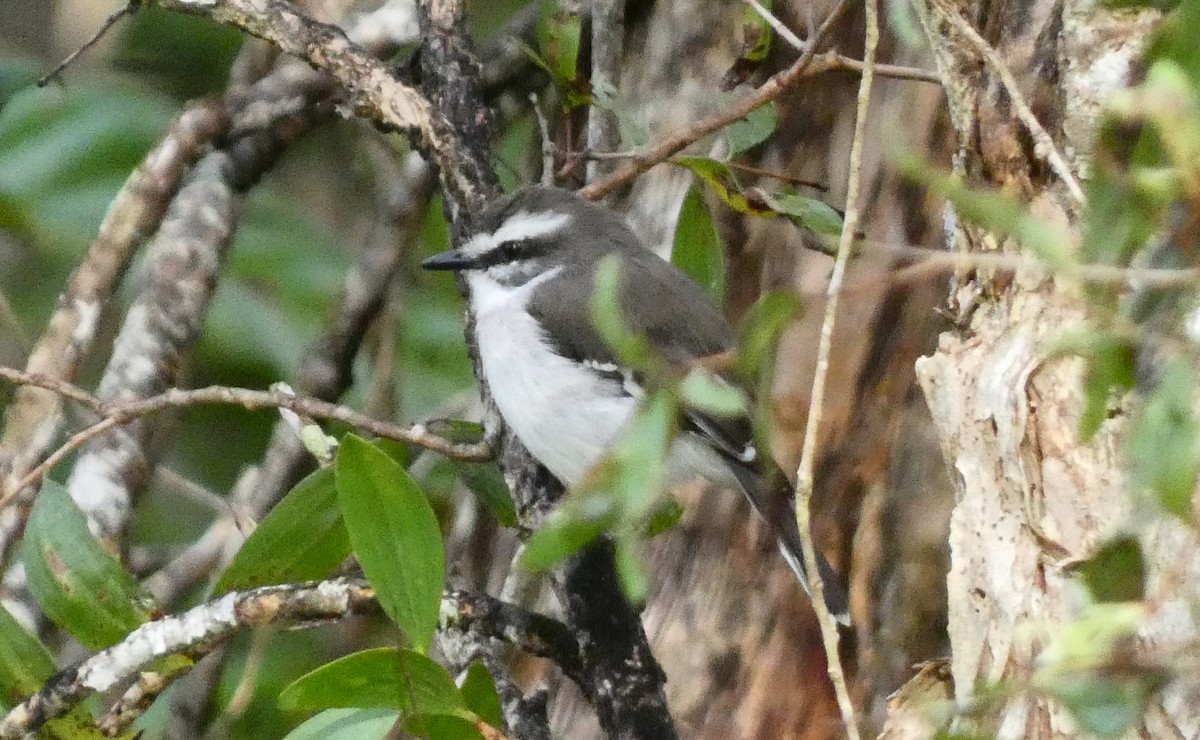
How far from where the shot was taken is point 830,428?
2961mm

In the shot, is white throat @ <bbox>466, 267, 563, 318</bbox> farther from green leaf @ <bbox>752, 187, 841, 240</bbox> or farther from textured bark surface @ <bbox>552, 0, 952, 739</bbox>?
green leaf @ <bbox>752, 187, 841, 240</bbox>

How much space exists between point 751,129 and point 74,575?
1506 mm

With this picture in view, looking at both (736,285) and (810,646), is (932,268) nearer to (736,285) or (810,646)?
(810,646)

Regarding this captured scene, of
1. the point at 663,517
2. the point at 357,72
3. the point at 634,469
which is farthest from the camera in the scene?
the point at 357,72

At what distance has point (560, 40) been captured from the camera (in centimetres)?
314

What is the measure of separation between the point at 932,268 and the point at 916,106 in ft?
6.13

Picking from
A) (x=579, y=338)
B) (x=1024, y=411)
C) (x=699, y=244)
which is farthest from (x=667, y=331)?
(x=1024, y=411)

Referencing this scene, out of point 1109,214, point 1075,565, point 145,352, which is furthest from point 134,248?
point 1109,214

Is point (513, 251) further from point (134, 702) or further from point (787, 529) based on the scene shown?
point (134, 702)

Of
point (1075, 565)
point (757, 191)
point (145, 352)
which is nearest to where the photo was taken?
point (1075, 565)

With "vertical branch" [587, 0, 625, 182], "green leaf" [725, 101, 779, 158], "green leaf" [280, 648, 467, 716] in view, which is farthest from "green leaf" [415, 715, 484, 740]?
"vertical branch" [587, 0, 625, 182]

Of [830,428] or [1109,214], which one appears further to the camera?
[830,428]

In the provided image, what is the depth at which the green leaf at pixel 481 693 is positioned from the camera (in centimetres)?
222

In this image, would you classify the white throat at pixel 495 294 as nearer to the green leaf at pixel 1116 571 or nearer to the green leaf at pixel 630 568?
the green leaf at pixel 630 568
